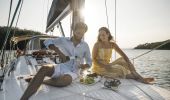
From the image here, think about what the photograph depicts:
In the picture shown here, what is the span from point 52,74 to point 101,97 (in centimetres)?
88

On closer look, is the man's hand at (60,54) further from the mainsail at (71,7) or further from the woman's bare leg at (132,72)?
the woman's bare leg at (132,72)

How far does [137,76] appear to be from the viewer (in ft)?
13.8

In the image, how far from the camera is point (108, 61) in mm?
5008

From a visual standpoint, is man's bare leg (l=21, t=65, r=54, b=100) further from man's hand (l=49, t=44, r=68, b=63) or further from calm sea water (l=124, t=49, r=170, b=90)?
calm sea water (l=124, t=49, r=170, b=90)

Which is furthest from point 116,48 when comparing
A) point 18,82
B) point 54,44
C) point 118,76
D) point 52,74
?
point 18,82

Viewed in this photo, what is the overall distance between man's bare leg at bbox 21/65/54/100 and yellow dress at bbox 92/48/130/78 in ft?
5.35

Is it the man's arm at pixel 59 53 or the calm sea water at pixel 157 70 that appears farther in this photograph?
the calm sea water at pixel 157 70

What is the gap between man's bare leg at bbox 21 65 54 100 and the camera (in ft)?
8.88

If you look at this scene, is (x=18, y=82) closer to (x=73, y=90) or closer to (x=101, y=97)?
(x=73, y=90)

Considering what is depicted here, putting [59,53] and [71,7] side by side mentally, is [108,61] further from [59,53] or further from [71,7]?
[59,53]

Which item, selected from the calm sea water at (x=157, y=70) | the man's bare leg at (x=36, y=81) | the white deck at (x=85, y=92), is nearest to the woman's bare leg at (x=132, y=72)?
the white deck at (x=85, y=92)

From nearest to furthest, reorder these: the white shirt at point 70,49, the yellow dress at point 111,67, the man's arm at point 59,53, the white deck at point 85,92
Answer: the white deck at point 85,92 → the man's arm at point 59,53 → the white shirt at point 70,49 → the yellow dress at point 111,67

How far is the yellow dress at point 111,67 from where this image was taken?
4.43 metres

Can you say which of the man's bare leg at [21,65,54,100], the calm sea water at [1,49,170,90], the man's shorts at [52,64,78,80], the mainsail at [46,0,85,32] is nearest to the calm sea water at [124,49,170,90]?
the calm sea water at [1,49,170,90]
